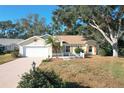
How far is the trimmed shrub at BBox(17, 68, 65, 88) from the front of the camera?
8.97m

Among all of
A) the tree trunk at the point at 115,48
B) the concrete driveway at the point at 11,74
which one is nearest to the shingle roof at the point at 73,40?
the tree trunk at the point at 115,48

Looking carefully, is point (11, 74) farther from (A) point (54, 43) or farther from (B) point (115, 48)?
(B) point (115, 48)

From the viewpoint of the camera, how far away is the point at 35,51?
34.5 metres

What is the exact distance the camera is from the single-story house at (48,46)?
3428cm

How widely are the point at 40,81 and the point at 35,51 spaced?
25.5 m

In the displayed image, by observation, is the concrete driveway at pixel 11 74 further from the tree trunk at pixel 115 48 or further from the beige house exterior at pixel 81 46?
the beige house exterior at pixel 81 46

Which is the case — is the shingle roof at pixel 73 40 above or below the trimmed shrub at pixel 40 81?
above

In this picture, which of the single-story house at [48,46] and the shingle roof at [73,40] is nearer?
the single-story house at [48,46]

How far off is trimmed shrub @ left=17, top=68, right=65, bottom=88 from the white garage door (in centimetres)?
2422

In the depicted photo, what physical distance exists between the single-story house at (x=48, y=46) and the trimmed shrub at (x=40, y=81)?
2327cm

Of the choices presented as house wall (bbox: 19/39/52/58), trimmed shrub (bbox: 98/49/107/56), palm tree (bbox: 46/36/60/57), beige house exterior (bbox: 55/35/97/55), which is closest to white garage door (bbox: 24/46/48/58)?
house wall (bbox: 19/39/52/58)

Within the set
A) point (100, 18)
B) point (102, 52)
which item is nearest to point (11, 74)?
point (100, 18)
